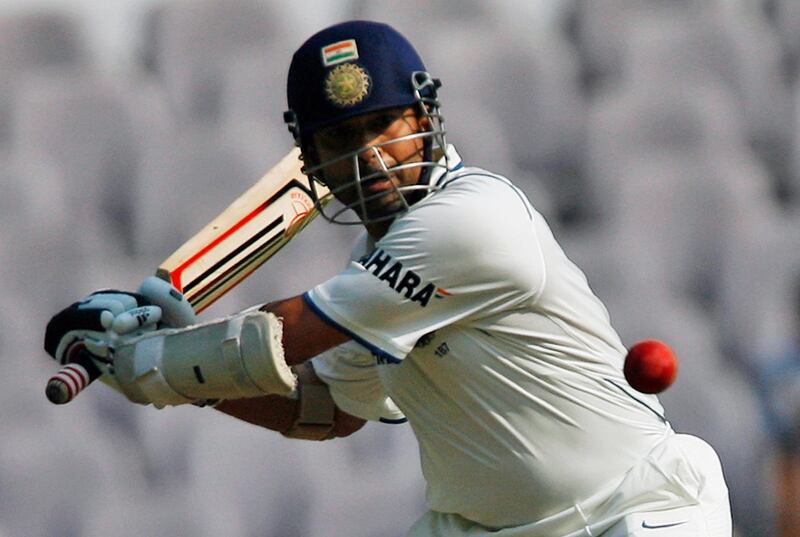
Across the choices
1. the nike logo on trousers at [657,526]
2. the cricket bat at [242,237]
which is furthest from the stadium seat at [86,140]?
the nike logo on trousers at [657,526]

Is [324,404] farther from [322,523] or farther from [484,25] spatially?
[484,25]

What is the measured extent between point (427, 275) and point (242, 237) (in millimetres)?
812

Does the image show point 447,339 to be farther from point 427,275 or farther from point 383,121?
point 383,121

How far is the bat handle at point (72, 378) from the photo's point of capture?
2.29 meters

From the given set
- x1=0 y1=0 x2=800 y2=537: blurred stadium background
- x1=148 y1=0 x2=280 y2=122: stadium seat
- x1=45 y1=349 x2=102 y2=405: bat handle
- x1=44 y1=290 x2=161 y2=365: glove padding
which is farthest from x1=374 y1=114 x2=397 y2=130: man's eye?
x1=148 y1=0 x2=280 y2=122: stadium seat

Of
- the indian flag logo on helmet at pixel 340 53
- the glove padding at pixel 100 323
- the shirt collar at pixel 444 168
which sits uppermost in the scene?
the indian flag logo on helmet at pixel 340 53

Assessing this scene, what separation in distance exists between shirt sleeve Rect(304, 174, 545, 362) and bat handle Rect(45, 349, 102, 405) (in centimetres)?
35

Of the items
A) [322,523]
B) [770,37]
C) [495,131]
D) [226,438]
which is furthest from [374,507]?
Result: [770,37]

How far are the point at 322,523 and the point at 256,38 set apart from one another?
4.20 ft

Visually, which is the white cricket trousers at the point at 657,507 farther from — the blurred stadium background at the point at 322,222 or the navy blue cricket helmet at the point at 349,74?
the blurred stadium background at the point at 322,222

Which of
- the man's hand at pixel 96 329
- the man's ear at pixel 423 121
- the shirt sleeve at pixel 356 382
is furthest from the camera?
the shirt sleeve at pixel 356 382

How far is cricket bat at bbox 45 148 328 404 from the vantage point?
2930 mm

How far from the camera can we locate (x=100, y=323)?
7.82 ft

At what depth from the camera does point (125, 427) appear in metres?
4.02
